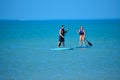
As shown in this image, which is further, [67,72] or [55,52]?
[55,52]

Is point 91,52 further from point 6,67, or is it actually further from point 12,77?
point 12,77

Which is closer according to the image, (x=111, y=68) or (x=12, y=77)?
(x=12, y=77)

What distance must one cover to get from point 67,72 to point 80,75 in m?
0.88

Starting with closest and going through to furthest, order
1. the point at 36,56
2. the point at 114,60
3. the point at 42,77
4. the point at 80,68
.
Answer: the point at 42,77 < the point at 80,68 < the point at 114,60 < the point at 36,56

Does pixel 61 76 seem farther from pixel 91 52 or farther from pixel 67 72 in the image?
pixel 91 52

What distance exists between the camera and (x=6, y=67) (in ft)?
67.9

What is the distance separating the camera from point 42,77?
17.6 m

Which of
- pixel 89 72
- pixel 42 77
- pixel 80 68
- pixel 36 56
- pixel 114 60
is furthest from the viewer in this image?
pixel 36 56

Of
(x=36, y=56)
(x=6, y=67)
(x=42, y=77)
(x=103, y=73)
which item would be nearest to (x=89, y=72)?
(x=103, y=73)

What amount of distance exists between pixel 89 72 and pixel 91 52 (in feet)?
25.5

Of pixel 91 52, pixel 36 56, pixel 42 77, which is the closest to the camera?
pixel 42 77

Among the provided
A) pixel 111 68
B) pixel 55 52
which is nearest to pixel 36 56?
pixel 55 52

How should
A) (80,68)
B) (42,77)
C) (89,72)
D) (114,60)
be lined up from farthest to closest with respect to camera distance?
(114,60), (80,68), (89,72), (42,77)

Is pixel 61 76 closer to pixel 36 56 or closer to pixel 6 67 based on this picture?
pixel 6 67
